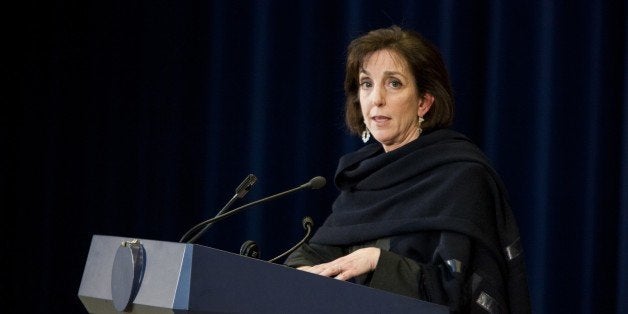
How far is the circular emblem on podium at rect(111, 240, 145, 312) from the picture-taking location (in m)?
1.40

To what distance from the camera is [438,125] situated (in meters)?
2.27

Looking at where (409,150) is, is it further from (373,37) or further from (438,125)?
(373,37)

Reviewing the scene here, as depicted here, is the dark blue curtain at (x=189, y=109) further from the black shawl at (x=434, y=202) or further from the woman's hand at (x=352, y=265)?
the woman's hand at (x=352, y=265)

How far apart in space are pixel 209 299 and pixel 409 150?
93 cm

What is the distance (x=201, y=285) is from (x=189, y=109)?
2.17 m

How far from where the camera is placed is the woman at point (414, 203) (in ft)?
6.29

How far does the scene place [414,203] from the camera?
2.08m

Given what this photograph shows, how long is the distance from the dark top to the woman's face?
55mm

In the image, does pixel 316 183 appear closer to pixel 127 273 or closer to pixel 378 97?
pixel 378 97

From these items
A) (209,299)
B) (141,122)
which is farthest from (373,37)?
(141,122)

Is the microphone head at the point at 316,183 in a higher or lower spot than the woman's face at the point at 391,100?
lower

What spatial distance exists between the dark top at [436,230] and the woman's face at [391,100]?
0.06m

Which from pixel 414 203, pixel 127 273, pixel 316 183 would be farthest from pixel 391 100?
A: pixel 127 273

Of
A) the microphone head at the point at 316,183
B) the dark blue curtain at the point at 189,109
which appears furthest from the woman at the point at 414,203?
the dark blue curtain at the point at 189,109
